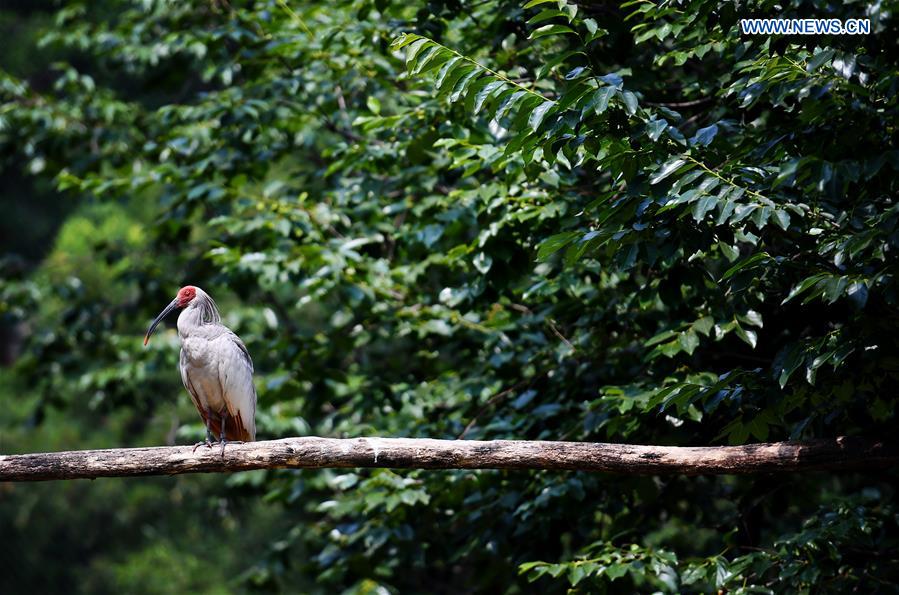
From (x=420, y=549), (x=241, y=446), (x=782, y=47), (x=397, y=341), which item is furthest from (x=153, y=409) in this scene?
(x=782, y=47)

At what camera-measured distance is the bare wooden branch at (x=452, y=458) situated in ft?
13.6

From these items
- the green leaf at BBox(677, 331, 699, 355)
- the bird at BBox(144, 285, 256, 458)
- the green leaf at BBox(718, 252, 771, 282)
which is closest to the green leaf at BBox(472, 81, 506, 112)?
the green leaf at BBox(718, 252, 771, 282)

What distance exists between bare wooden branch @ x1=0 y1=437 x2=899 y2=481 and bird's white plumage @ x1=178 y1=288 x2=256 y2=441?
4.61 feet

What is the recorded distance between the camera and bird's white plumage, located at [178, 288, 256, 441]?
568 centimetres

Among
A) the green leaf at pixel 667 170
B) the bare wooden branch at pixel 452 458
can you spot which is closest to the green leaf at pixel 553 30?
the green leaf at pixel 667 170

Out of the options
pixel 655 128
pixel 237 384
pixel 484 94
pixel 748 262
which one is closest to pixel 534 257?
pixel 484 94

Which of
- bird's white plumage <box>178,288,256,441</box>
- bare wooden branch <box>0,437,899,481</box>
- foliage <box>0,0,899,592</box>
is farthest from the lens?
bird's white plumage <box>178,288,256,441</box>

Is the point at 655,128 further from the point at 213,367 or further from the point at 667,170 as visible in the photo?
the point at 213,367

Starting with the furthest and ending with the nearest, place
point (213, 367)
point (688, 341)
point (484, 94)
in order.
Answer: point (213, 367) → point (688, 341) → point (484, 94)

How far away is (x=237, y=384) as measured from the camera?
226 inches

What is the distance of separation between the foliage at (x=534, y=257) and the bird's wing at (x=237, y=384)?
48 cm

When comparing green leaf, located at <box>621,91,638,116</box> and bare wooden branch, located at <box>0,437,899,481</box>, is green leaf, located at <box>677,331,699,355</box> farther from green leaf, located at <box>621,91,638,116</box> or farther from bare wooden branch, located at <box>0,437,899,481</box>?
green leaf, located at <box>621,91,638,116</box>

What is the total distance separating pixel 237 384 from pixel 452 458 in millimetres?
1892

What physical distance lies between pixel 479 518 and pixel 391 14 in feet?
9.91
